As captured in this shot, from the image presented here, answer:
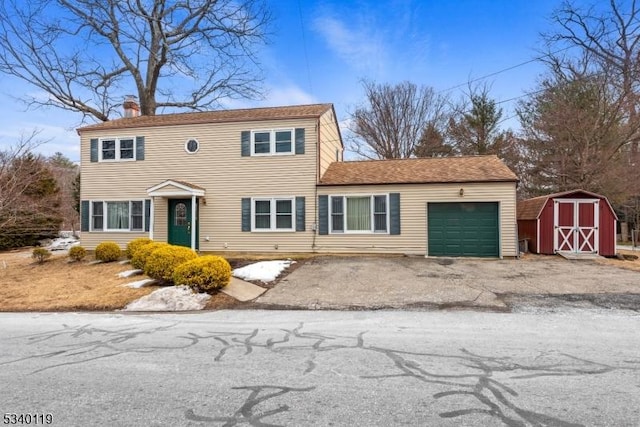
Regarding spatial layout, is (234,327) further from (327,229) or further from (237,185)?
(237,185)

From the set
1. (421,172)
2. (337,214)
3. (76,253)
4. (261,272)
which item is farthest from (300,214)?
(76,253)

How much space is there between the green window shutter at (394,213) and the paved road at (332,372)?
8214 millimetres

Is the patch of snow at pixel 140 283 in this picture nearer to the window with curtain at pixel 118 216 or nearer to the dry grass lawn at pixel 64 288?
the dry grass lawn at pixel 64 288

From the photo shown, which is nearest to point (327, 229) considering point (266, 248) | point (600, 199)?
point (266, 248)

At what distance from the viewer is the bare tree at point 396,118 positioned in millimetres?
30578

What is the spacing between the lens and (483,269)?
37.7 ft

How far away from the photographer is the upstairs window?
15484mm

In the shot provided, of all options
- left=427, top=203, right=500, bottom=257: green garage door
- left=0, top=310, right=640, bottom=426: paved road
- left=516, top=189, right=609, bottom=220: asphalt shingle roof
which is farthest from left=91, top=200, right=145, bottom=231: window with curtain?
left=516, top=189, right=609, bottom=220: asphalt shingle roof

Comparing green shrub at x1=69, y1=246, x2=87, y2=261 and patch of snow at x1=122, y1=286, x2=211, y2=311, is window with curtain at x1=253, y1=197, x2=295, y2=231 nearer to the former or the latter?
green shrub at x1=69, y1=246, x2=87, y2=261

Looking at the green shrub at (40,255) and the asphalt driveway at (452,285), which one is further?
the green shrub at (40,255)

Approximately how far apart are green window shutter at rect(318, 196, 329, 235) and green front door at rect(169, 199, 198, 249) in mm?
5046

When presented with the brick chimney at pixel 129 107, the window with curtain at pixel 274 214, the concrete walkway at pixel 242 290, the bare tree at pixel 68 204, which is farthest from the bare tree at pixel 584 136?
the bare tree at pixel 68 204


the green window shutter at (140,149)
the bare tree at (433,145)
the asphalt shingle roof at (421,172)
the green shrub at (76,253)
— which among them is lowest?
the green shrub at (76,253)

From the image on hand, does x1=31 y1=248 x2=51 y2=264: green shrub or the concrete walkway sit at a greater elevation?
x1=31 y1=248 x2=51 y2=264: green shrub
